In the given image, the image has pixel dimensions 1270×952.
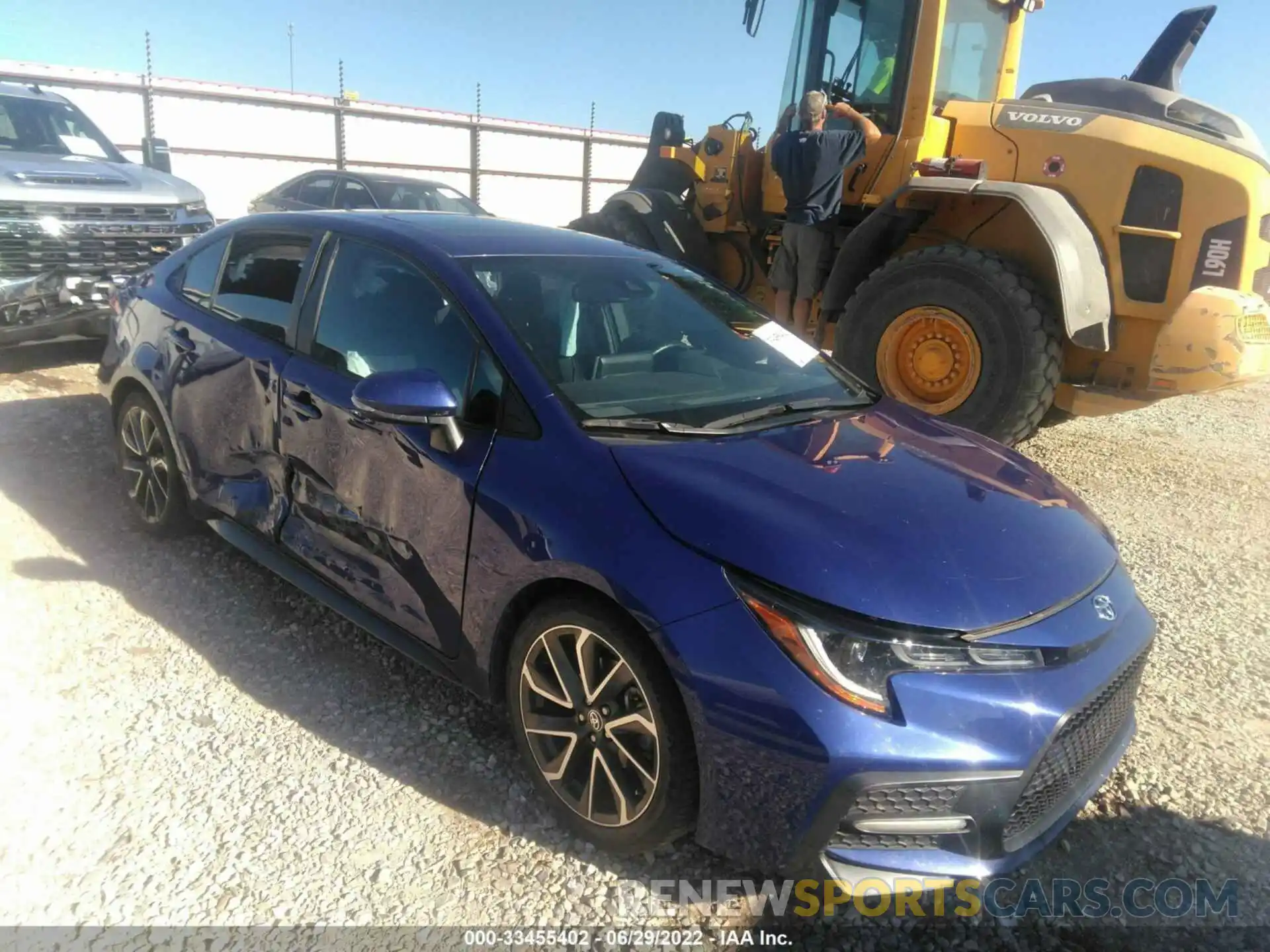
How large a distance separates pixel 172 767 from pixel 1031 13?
6.76 m

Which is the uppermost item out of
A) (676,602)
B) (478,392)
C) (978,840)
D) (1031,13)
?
(1031,13)

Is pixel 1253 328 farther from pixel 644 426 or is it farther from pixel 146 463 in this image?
pixel 146 463

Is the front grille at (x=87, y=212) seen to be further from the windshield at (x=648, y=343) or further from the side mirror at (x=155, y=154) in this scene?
the windshield at (x=648, y=343)

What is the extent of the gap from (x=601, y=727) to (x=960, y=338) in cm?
373

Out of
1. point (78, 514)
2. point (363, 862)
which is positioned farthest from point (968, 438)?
point (78, 514)

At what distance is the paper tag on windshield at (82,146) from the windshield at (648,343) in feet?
20.5

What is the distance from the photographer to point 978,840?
195 centimetres

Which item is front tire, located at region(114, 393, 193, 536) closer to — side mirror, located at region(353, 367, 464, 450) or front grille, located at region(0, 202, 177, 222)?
side mirror, located at region(353, 367, 464, 450)

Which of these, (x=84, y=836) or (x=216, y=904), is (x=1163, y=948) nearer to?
(x=216, y=904)

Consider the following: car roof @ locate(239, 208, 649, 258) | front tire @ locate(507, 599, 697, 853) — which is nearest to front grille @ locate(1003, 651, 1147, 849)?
front tire @ locate(507, 599, 697, 853)

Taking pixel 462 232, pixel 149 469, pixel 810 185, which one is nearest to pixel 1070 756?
pixel 462 232

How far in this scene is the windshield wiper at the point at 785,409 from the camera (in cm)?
260

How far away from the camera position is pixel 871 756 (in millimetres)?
1812

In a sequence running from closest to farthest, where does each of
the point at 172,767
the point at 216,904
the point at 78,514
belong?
the point at 216,904 < the point at 172,767 < the point at 78,514
